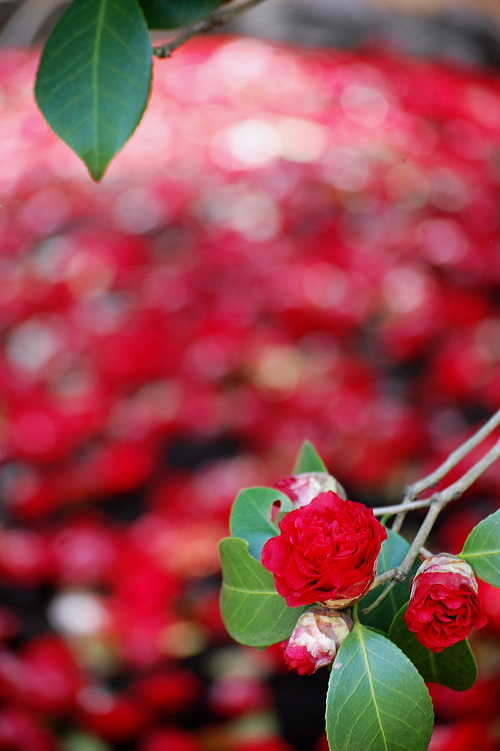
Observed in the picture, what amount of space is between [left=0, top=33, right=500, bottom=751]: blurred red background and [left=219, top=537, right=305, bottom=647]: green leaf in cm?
83

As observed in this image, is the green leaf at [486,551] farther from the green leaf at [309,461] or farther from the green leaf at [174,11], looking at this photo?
the green leaf at [174,11]

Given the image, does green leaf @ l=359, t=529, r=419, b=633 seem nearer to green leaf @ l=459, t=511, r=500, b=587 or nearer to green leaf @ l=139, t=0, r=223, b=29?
green leaf @ l=459, t=511, r=500, b=587

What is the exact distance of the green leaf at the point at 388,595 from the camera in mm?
456

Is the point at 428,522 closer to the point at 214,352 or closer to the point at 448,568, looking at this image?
the point at 448,568

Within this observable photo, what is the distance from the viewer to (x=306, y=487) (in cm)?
47

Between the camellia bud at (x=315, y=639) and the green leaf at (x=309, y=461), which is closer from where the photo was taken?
the camellia bud at (x=315, y=639)

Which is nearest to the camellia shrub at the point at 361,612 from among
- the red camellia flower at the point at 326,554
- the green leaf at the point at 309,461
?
the red camellia flower at the point at 326,554

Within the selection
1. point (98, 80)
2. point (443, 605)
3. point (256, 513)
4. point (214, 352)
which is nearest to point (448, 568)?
point (443, 605)

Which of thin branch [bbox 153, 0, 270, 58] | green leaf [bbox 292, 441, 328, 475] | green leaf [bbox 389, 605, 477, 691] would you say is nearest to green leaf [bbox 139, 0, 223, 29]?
thin branch [bbox 153, 0, 270, 58]

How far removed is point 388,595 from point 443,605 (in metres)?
0.09

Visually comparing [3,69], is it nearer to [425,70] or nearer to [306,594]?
[425,70]

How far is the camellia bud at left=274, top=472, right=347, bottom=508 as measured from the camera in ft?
1.52

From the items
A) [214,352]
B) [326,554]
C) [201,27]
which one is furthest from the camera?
[214,352]

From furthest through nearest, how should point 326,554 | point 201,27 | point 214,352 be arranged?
point 214,352
point 201,27
point 326,554
